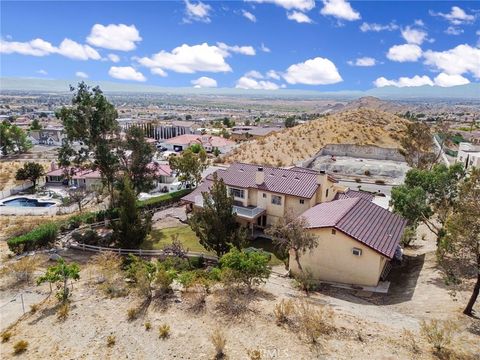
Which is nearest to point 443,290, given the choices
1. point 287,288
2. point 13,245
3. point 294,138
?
point 287,288

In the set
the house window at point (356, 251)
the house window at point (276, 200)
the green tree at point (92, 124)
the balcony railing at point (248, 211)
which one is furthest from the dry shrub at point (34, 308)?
the house window at point (276, 200)

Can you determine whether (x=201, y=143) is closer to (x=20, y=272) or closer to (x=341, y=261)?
(x=20, y=272)

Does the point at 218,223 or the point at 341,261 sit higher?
the point at 218,223

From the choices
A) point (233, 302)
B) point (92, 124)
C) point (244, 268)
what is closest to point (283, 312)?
point (233, 302)

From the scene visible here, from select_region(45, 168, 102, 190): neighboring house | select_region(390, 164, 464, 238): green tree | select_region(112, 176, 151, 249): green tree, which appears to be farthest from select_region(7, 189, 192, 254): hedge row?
select_region(390, 164, 464, 238): green tree

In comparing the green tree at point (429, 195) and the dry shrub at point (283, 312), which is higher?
the green tree at point (429, 195)

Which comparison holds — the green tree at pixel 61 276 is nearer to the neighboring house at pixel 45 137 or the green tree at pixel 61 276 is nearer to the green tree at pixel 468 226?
the green tree at pixel 468 226
